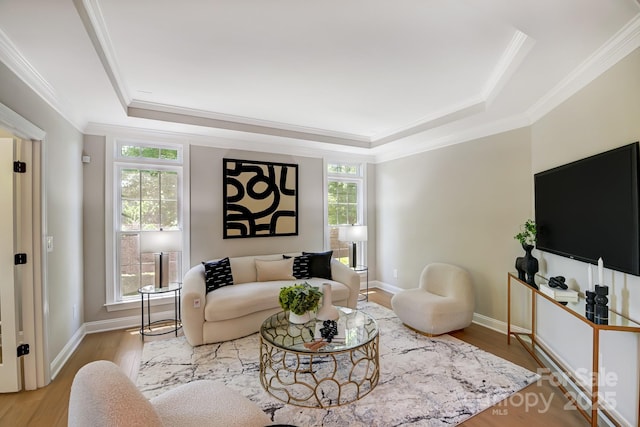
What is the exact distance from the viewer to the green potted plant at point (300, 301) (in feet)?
8.44

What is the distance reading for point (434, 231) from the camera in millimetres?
4340

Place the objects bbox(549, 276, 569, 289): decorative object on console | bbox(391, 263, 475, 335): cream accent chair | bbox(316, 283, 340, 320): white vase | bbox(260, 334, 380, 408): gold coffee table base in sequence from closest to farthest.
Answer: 1. bbox(260, 334, 380, 408): gold coffee table base
2. bbox(549, 276, 569, 289): decorative object on console
3. bbox(316, 283, 340, 320): white vase
4. bbox(391, 263, 475, 335): cream accent chair

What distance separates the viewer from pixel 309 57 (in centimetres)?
240

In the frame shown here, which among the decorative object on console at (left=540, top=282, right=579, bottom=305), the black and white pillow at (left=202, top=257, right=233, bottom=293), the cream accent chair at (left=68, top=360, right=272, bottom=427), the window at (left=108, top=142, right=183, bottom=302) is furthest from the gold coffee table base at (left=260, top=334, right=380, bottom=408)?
the window at (left=108, top=142, right=183, bottom=302)

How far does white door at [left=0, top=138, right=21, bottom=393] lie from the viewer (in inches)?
90.9

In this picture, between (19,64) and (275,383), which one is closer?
(19,64)

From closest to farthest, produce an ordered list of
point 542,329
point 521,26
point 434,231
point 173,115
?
point 521,26, point 542,329, point 173,115, point 434,231

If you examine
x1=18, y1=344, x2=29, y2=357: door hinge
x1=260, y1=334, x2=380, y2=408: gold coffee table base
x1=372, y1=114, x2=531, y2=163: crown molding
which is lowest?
x1=260, y1=334, x2=380, y2=408: gold coffee table base

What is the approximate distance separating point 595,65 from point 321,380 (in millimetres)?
2977

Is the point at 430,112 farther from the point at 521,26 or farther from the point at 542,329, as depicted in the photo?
the point at 542,329

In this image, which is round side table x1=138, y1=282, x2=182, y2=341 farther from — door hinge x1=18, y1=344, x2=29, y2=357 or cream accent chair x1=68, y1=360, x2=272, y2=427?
cream accent chair x1=68, y1=360, x2=272, y2=427

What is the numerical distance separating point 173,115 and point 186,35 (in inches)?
63.7

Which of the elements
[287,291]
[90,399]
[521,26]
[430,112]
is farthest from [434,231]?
[90,399]

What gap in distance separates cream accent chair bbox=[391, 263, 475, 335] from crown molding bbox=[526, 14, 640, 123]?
1.99 m
